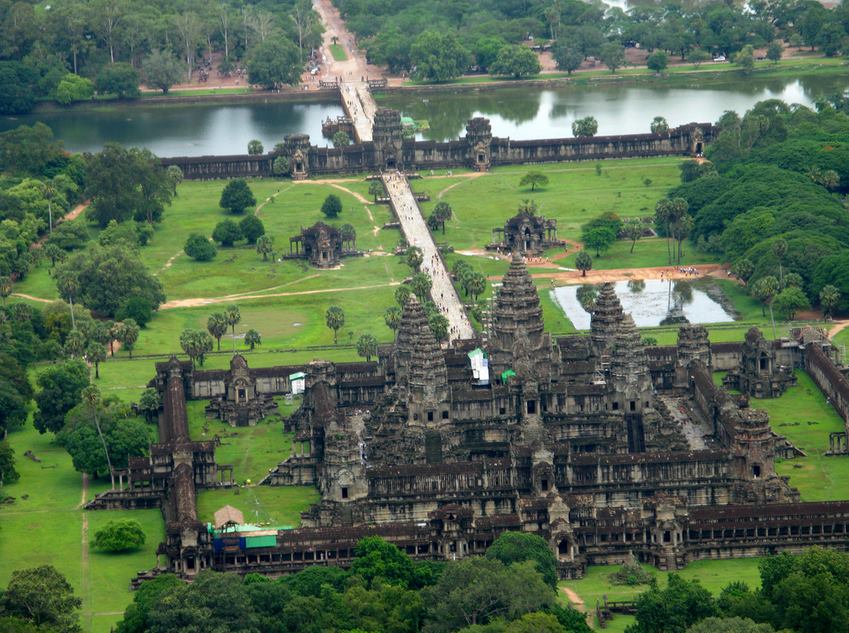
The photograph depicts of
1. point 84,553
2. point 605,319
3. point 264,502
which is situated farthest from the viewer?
point 605,319

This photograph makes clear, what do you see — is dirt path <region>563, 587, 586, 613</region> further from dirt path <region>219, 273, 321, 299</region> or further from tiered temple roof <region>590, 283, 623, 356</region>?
dirt path <region>219, 273, 321, 299</region>

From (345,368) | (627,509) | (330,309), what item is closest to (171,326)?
(330,309)

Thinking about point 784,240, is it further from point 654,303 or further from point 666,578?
point 666,578

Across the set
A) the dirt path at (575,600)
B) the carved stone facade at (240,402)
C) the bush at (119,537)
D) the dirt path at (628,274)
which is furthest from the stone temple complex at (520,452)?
the dirt path at (628,274)

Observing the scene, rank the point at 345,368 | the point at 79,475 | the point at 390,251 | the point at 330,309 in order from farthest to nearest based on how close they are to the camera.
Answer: the point at 390,251
the point at 330,309
the point at 345,368
the point at 79,475

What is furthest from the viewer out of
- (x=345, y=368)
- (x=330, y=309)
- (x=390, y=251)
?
(x=390, y=251)

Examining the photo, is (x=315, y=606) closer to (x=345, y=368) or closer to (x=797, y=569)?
(x=797, y=569)

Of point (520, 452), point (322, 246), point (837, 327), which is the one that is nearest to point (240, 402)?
point (520, 452)

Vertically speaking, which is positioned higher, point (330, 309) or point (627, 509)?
point (330, 309)
